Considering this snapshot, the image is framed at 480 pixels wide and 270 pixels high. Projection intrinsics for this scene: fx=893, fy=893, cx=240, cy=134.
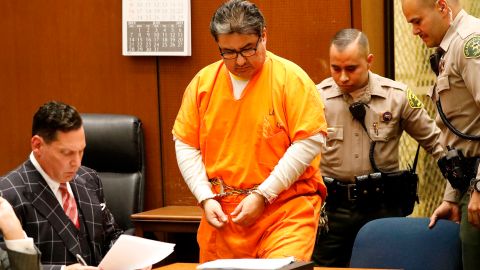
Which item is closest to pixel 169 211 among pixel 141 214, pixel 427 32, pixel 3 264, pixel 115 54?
pixel 141 214

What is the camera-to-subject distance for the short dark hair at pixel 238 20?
3164mm

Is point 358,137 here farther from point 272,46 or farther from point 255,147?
point 255,147

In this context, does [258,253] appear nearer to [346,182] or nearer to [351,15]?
[346,182]

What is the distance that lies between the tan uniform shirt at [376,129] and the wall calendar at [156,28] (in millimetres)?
1042

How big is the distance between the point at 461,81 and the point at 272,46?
5.02ft

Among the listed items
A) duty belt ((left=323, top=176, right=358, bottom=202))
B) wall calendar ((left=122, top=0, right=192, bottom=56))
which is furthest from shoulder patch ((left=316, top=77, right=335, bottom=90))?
wall calendar ((left=122, top=0, right=192, bottom=56))

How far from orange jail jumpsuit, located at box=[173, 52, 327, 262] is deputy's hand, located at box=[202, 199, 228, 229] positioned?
0.16 ft

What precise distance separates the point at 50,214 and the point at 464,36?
158 centimetres

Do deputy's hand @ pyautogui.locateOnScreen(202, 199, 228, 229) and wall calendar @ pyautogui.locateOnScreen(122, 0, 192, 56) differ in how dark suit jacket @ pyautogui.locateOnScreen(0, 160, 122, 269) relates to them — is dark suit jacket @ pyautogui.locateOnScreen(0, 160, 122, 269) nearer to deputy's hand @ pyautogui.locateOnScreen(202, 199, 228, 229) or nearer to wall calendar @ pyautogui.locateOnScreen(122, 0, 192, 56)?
deputy's hand @ pyautogui.locateOnScreen(202, 199, 228, 229)

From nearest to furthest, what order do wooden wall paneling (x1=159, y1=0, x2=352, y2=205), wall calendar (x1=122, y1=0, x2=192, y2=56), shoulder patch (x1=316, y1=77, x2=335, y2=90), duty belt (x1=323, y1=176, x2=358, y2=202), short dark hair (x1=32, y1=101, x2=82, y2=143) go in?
short dark hair (x1=32, y1=101, x2=82, y2=143) → duty belt (x1=323, y1=176, x2=358, y2=202) → shoulder patch (x1=316, y1=77, x2=335, y2=90) → wooden wall paneling (x1=159, y1=0, x2=352, y2=205) → wall calendar (x1=122, y1=0, x2=192, y2=56)

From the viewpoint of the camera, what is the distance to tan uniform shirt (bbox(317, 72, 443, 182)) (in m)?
4.05

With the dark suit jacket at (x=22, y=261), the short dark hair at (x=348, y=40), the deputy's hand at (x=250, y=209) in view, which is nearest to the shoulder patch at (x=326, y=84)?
the short dark hair at (x=348, y=40)

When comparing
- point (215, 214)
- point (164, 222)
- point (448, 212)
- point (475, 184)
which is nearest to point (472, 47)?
point (475, 184)

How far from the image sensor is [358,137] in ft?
13.3
